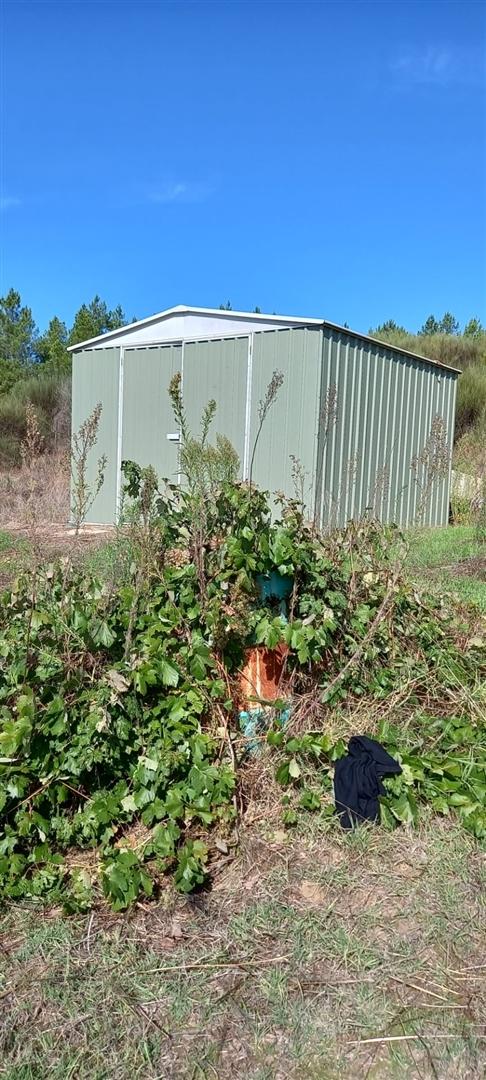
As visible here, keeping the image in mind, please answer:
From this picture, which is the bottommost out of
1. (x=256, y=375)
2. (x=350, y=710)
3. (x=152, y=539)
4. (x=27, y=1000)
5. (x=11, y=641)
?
(x=27, y=1000)

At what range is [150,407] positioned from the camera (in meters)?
10.0

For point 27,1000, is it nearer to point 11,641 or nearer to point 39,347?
point 11,641

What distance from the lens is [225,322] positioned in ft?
29.5

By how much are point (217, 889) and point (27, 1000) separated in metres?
0.63

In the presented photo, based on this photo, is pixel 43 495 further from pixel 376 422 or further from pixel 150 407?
pixel 376 422

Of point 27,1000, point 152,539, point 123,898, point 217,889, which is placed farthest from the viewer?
point 152,539

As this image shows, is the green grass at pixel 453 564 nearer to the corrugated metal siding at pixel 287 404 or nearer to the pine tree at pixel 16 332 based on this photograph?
the corrugated metal siding at pixel 287 404

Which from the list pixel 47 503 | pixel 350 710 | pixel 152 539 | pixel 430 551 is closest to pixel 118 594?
pixel 152 539

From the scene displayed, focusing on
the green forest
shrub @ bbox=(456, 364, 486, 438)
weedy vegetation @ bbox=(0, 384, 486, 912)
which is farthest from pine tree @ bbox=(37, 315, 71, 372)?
weedy vegetation @ bbox=(0, 384, 486, 912)

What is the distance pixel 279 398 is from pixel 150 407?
2.27 m

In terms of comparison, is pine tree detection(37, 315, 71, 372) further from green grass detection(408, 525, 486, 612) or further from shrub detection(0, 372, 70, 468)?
green grass detection(408, 525, 486, 612)

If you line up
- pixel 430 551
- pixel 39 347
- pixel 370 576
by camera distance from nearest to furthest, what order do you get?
pixel 370 576
pixel 430 551
pixel 39 347

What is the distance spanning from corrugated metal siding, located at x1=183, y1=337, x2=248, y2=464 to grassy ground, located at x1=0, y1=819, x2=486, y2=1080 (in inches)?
278

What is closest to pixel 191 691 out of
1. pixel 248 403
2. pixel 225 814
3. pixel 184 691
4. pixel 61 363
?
pixel 184 691
